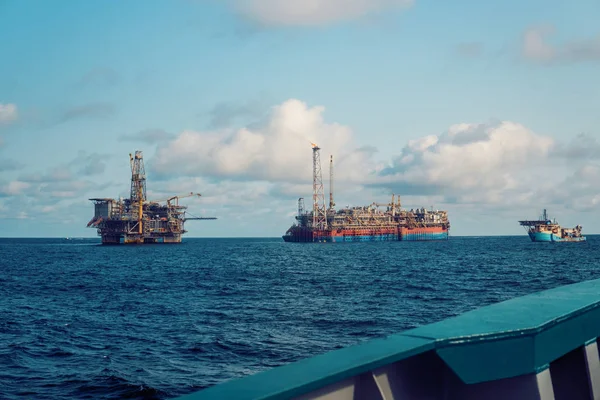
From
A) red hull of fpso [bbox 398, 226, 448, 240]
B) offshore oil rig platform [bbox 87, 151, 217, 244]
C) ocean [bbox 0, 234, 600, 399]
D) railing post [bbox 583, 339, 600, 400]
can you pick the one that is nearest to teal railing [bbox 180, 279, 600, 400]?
railing post [bbox 583, 339, 600, 400]

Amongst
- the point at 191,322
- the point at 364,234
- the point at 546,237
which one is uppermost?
the point at 364,234

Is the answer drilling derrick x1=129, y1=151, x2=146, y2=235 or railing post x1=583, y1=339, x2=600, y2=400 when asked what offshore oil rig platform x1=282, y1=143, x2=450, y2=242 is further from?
railing post x1=583, y1=339, x2=600, y2=400

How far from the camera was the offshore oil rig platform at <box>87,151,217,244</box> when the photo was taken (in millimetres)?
152262

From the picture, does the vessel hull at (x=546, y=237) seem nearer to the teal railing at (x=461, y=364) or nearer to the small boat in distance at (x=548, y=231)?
the small boat in distance at (x=548, y=231)

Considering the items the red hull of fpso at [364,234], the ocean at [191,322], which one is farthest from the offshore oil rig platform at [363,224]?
the ocean at [191,322]

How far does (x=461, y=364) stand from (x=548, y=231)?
170936mm

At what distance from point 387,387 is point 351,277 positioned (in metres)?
45.0

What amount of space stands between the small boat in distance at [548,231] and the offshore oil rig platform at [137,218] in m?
109

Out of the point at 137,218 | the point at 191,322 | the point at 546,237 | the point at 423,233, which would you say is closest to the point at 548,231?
the point at 546,237

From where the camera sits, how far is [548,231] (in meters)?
158

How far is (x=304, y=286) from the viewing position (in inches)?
1614

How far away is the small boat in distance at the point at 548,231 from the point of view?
158 m

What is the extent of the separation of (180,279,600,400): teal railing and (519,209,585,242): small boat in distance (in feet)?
552

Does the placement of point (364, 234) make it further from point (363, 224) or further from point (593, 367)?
point (593, 367)
